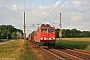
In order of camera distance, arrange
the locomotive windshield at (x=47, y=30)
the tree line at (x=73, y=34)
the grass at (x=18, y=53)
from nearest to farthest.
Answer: the grass at (x=18, y=53) → the locomotive windshield at (x=47, y=30) → the tree line at (x=73, y=34)

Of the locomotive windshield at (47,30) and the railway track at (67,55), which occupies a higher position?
the locomotive windshield at (47,30)

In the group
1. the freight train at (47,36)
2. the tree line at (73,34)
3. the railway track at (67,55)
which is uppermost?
the tree line at (73,34)

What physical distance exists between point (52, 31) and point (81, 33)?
129 m

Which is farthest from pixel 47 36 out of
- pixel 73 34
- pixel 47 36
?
pixel 73 34

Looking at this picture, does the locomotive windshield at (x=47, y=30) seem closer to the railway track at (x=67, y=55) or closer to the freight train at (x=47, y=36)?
the freight train at (x=47, y=36)

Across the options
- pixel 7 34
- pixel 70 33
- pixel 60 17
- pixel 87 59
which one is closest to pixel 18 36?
pixel 7 34

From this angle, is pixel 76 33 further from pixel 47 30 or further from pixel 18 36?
pixel 47 30

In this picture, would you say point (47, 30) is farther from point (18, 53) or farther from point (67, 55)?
point (67, 55)

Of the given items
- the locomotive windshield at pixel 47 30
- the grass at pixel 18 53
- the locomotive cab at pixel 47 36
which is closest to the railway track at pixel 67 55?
the grass at pixel 18 53

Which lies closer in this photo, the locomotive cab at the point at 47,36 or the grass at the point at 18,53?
the grass at the point at 18,53

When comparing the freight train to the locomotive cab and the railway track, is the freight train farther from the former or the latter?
the railway track

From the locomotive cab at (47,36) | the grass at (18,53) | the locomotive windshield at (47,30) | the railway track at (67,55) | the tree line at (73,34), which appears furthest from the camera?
the tree line at (73,34)

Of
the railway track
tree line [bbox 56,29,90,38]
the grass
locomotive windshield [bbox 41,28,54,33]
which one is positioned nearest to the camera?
the railway track

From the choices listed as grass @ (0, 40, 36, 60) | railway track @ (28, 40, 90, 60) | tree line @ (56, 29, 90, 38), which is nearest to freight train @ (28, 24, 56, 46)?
grass @ (0, 40, 36, 60)
